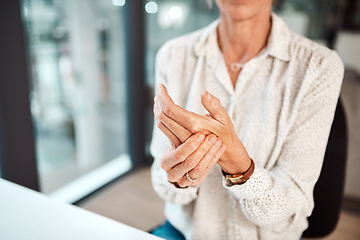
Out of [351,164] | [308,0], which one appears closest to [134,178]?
[351,164]

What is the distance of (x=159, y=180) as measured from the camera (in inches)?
36.3

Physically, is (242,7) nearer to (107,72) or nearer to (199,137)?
(199,137)

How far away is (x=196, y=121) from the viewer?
594mm

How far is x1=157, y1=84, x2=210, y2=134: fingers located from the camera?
1.94 feet

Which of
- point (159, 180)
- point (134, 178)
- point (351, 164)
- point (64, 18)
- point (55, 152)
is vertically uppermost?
point (64, 18)

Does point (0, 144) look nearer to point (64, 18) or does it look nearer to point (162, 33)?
point (64, 18)

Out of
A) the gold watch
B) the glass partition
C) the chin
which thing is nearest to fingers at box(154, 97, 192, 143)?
the gold watch

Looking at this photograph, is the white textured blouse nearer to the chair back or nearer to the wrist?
the wrist

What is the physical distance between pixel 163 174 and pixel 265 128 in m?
0.32

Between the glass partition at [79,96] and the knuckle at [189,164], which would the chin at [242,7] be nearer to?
the knuckle at [189,164]

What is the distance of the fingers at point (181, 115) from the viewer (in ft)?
1.94

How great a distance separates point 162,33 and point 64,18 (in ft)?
2.49

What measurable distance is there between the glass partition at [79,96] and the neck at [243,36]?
1.45 metres

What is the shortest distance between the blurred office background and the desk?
139cm
